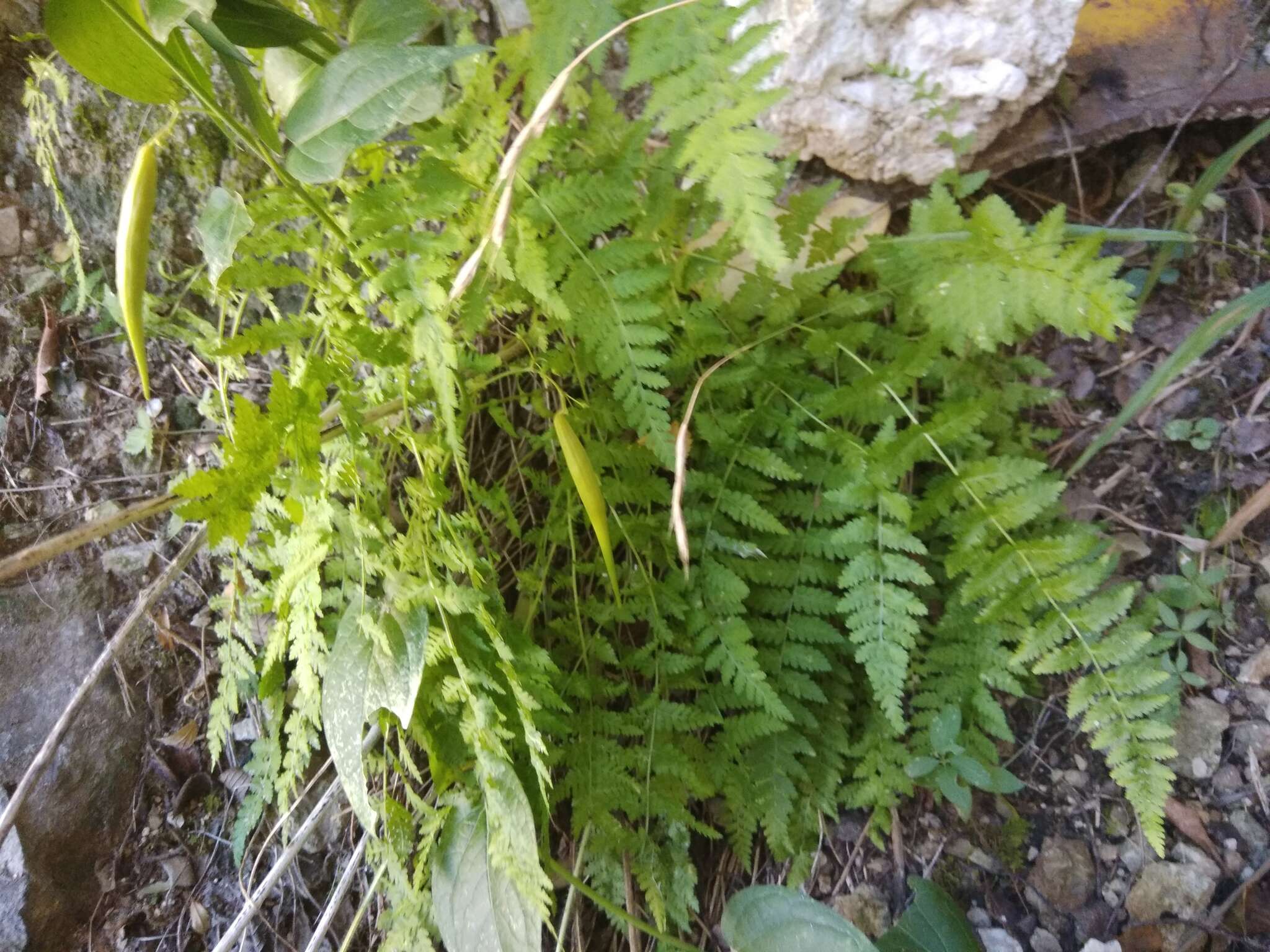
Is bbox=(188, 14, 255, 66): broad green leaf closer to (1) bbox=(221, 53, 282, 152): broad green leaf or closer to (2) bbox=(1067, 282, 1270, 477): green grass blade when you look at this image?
(1) bbox=(221, 53, 282, 152): broad green leaf

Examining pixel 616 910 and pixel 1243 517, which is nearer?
pixel 616 910

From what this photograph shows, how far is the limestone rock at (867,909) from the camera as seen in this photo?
4.48 ft

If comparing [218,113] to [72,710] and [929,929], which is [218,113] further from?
[929,929]

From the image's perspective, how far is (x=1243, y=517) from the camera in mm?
1321

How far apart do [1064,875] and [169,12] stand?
1763 mm

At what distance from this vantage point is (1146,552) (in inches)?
56.7

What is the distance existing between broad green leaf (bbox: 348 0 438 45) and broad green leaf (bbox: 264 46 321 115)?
0.31 ft

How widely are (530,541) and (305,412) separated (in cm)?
52

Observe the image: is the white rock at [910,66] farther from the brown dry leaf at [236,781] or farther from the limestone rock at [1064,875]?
the brown dry leaf at [236,781]

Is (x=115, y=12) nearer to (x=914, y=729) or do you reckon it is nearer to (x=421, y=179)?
(x=421, y=179)

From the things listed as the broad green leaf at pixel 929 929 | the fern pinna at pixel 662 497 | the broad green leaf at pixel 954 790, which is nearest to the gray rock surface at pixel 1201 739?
the fern pinna at pixel 662 497

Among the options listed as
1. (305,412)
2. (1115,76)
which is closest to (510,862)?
(305,412)

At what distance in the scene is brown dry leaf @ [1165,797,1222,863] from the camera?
128 cm

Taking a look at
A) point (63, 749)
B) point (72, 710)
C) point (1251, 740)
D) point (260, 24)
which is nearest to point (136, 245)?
point (260, 24)
